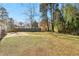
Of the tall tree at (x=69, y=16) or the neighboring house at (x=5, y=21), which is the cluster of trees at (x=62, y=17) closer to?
the tall tree at (x=69, y=16)

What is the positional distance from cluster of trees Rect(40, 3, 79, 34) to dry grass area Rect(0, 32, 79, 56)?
6 cm

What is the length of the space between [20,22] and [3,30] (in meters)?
0.16

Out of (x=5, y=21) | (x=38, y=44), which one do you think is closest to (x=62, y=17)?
(x=38, y=44)

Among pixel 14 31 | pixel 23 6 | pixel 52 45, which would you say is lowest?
pixel 52 45

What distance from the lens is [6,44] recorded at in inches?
57.4

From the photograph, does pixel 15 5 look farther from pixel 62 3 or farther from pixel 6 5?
pixel 62 3

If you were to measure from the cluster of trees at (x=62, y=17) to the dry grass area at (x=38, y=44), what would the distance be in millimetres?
60

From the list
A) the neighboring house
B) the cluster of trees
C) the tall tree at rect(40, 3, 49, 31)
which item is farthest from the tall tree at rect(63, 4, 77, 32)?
the neighboring house

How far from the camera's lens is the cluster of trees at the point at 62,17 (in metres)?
1.47

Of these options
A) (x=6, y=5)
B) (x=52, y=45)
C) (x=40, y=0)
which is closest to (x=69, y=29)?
(x=52, y=45)

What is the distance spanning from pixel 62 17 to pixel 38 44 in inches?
12.0

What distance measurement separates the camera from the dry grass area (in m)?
1.45

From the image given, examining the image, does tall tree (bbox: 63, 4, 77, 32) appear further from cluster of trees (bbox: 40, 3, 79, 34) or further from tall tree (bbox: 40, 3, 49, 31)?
tall tree (bbox: 40, 3, 49, 31)

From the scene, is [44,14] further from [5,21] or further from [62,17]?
[5,21]
